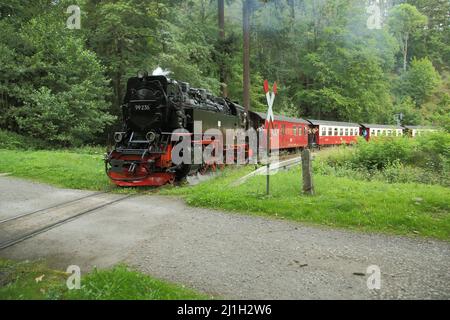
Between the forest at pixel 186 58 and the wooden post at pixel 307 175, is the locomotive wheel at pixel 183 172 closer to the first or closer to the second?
the wooden post at pixel 307 175

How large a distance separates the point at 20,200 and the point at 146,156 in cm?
336

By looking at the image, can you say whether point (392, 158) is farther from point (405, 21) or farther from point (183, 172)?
point (405, 21)

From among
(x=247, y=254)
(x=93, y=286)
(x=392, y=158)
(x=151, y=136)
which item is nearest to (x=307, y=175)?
(x=247, y=254)

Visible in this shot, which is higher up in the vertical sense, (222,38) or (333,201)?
(222,38)

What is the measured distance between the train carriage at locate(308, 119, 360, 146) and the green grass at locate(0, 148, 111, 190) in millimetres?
17742

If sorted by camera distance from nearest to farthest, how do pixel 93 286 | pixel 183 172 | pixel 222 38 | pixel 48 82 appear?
pixel 93 286 → pixel 183 172 → pixel 48 82 → pixel 222 38

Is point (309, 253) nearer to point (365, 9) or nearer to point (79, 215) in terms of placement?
point (79, 215)

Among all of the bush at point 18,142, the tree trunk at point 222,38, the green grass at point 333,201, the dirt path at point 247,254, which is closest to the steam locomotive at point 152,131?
the green grass at point 333,201

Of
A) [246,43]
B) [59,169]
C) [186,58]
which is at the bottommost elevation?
[59,169]

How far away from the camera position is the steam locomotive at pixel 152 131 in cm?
1074

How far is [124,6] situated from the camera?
70.9 feet

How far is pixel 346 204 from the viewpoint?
7820 mm

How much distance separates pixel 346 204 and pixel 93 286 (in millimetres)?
5509

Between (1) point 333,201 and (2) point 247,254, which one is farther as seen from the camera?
(1) point 333,201
